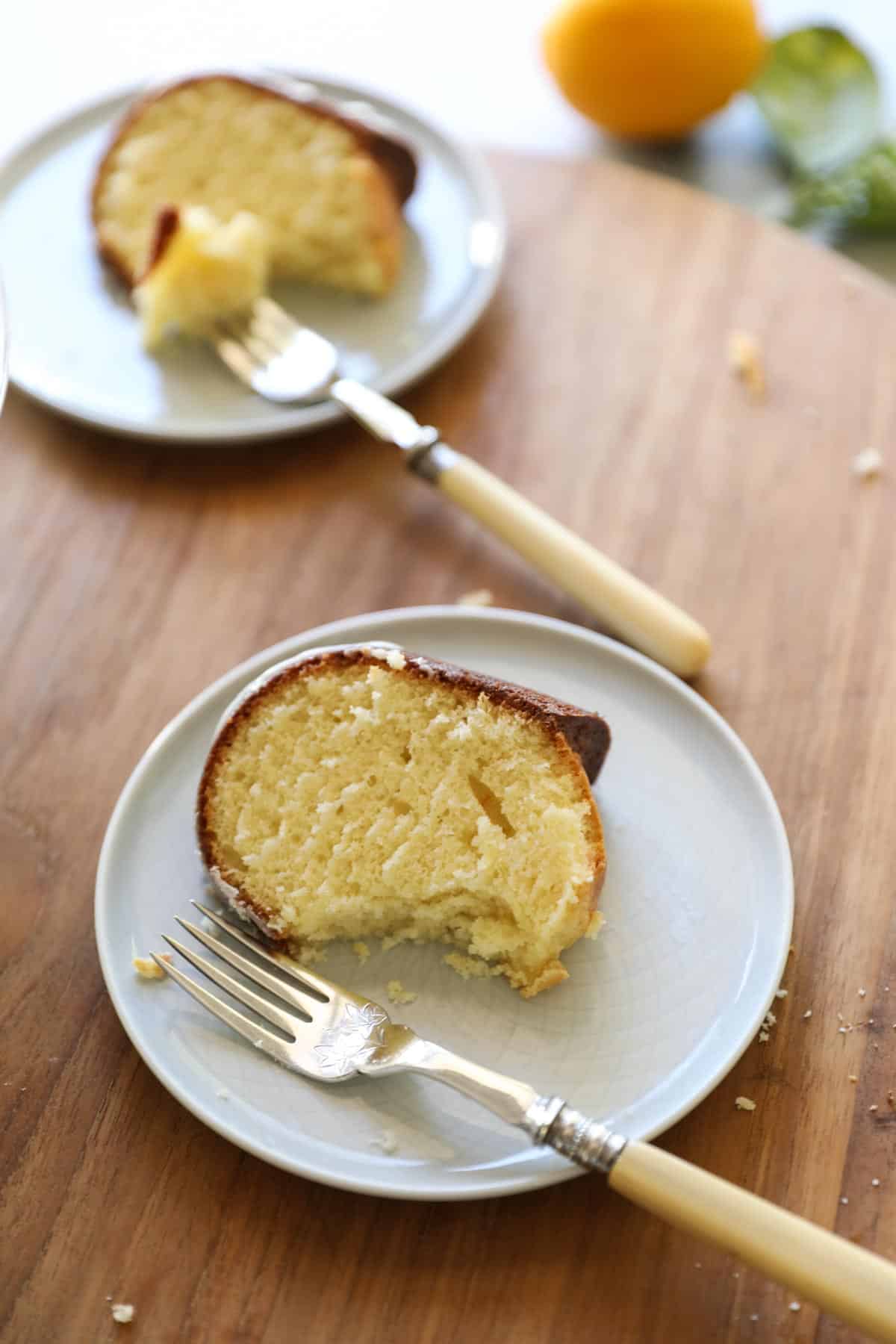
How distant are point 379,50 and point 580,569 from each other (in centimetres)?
180

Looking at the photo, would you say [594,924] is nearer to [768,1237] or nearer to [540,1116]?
[540,1116]

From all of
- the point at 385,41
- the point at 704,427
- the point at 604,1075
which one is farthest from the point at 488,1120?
the point at 385,41

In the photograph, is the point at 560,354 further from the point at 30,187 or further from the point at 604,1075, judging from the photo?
the point at 604,1075

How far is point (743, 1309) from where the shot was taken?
1130 millimetres

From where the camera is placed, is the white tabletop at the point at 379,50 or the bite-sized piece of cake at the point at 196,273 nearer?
the bite-sized piece of cake at the point at 196,273

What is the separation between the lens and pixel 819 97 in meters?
2.44

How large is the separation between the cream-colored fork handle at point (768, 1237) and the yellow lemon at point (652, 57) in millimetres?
1864

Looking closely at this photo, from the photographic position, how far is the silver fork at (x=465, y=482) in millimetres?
1595

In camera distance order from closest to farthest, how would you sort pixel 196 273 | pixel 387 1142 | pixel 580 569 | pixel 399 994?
1. pixel 387 1142
2. pixel 399 994
3. pixel 580 569
4. pixel 196 273

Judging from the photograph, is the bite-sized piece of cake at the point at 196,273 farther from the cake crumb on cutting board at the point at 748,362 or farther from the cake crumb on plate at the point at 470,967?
the cake crumb on plate at the point at 470,967

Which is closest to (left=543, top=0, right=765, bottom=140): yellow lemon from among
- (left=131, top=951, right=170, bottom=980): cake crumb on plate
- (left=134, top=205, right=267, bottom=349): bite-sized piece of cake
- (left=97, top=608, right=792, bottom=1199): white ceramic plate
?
(left=134, top=205, right=267, bottom=349): bite-sized piece of cake

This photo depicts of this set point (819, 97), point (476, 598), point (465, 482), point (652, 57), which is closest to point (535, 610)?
point (476, 598)

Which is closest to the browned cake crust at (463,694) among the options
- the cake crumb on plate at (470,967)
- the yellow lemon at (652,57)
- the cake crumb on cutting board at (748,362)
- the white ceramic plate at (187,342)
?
the cake crumb on plate at (470,967)

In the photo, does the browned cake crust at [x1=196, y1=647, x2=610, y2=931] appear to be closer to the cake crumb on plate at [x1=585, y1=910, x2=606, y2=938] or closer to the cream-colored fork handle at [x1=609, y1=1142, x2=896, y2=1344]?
the cake crumb on plate at [x1=585, y1=910, x2=606, y2=938]
